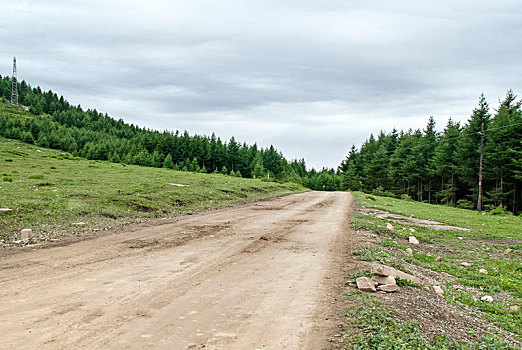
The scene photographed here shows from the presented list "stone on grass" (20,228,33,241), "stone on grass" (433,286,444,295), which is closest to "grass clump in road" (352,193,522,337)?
"stone on grass" (433,286,444,295)

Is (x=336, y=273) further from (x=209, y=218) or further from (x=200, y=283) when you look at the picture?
(x=209, y=218)

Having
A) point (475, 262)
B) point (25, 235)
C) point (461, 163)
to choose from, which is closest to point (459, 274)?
point (475, 262)

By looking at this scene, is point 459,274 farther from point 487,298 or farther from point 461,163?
point 461,163

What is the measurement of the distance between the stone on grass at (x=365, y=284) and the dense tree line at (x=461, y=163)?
36.6 m

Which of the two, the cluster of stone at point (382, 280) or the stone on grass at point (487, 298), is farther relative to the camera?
the stone on grass at point (487, 298)

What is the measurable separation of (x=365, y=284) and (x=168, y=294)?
3.53 metres

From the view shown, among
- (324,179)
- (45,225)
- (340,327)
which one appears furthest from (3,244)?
(324,179)

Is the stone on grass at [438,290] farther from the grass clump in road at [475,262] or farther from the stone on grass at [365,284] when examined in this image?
the stone on grass at [365,284]

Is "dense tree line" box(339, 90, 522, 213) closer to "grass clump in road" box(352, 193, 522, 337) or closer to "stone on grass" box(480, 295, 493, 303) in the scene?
"grass clump in road" box(352, 193, 522, 337)

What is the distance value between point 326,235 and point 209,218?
6.00 meters

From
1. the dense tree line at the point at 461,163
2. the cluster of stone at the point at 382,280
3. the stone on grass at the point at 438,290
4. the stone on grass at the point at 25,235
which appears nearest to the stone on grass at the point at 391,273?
the cluster of stone at the point at 382,280

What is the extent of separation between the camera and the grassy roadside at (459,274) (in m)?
4.26

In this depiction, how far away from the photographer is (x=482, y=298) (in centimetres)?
648

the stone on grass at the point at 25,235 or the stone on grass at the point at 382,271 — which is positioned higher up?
the stone on grass at the point at 382,271
